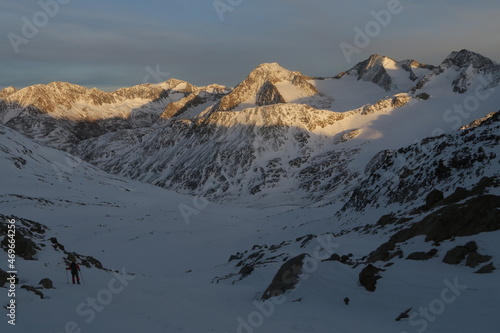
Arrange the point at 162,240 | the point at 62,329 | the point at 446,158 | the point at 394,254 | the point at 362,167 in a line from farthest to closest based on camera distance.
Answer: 1. the point at 362,167
2. the point at 162,240
3. the point at 446,158
4. the point at 394,254
5. the point at 62,329

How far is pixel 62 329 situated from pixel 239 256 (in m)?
21.9

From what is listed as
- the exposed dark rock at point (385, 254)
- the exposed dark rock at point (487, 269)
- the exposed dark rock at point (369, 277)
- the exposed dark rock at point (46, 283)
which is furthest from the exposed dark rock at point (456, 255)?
the exposed dark rock at point (46, 283)

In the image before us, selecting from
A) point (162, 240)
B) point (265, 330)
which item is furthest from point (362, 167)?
Result: point (265, 330)

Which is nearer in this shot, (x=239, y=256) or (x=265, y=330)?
(x=265, y=330)

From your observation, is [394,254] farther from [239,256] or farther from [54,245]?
[54,245]

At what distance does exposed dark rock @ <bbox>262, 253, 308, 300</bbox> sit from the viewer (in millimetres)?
18000

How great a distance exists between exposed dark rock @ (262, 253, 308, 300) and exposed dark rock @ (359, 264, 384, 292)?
2798 mm

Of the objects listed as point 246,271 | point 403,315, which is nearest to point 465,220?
point 403,315

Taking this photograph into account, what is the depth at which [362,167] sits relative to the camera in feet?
415

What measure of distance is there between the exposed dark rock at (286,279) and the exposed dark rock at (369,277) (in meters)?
2.80

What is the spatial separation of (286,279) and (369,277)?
3.64 meters

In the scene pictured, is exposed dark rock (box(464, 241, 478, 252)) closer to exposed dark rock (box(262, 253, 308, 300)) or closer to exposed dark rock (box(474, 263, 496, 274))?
exposed dark rock (box(474, 263, 496, 274))

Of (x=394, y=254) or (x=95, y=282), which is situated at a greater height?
(x=95, y=282)

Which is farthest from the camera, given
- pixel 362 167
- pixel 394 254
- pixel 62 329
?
pixel 362 167
